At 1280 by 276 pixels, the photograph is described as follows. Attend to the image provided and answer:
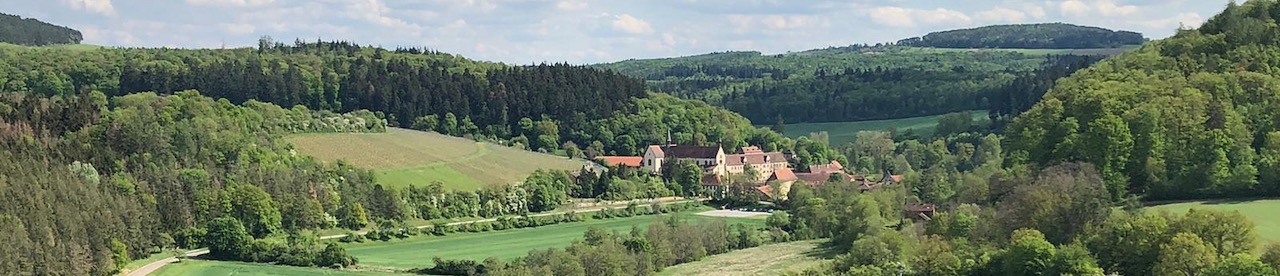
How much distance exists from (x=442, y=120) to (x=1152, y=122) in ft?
306

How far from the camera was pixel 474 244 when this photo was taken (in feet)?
258

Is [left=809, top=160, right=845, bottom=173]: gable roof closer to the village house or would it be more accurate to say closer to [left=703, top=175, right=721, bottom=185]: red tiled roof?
the village house

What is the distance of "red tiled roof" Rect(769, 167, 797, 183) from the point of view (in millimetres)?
113688

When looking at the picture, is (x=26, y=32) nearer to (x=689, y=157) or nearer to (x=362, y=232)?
(x=689, y=157)

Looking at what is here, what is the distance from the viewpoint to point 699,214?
9662cm

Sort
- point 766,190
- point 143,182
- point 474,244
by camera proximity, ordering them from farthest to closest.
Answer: point 766,190 < point 143,182 < point 474,244

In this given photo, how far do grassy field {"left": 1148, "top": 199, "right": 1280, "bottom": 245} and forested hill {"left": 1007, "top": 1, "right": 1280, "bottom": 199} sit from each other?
7.59ft

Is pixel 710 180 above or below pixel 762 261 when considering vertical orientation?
below

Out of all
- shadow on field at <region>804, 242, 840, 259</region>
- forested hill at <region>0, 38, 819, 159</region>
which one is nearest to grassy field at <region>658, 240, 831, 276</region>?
shadow on field at <region>804, 242, 840, 259</region>

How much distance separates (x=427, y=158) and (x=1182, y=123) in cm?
6466

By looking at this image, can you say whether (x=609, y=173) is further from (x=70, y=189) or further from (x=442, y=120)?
(x=70, y=189)

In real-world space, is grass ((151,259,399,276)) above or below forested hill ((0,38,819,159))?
below

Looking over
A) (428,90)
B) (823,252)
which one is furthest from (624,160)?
(823,252)

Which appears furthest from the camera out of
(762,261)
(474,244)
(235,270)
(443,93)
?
(443,93)
